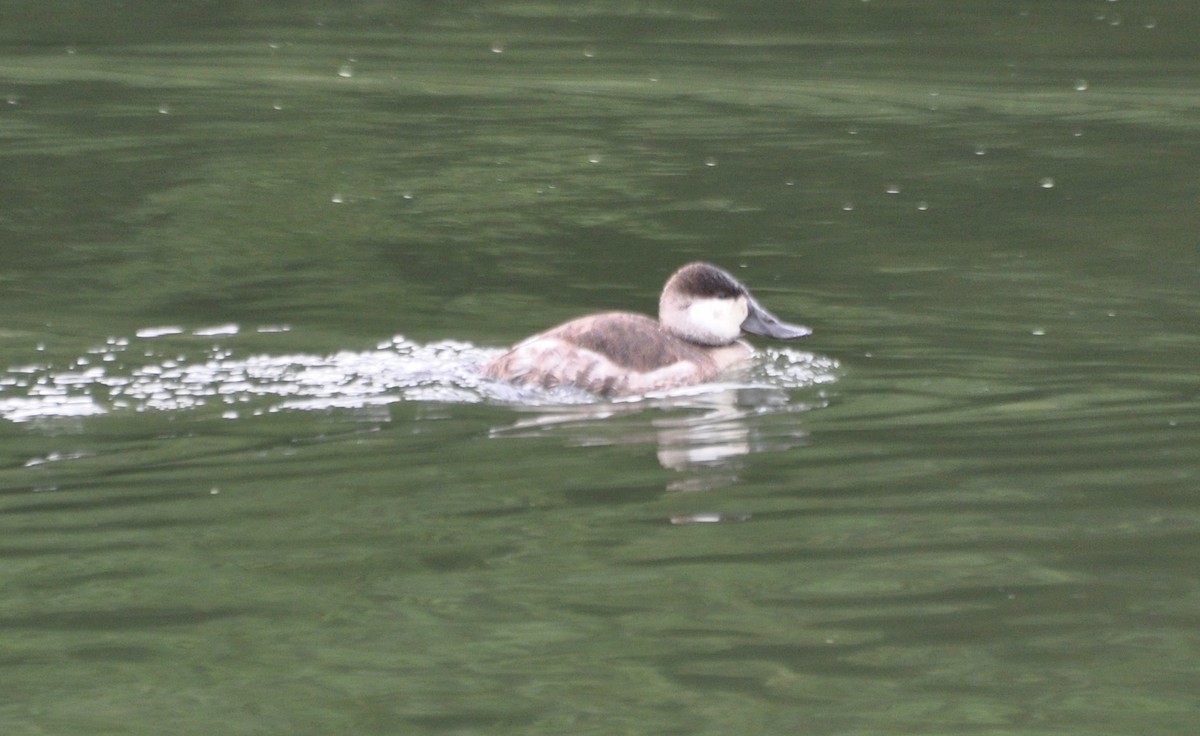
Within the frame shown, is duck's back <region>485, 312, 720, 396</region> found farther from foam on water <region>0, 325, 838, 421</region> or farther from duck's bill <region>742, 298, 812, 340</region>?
duck's bill <region>742, 298, 812, 340</region>

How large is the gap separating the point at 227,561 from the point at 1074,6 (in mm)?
21608

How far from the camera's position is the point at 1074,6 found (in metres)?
26.7

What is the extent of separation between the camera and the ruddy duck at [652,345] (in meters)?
9.60

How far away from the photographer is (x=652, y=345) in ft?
32.3

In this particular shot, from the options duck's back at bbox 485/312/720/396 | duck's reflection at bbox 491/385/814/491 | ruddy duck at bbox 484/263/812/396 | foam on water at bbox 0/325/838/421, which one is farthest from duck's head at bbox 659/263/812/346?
duck's reflection at bbox 491/385/814/491

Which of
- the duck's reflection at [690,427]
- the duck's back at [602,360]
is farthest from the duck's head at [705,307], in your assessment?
the duck's reflection at [690,427]

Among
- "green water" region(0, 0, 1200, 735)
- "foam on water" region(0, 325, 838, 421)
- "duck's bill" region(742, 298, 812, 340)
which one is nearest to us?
"green water" region(0, 0, 1200, 735)

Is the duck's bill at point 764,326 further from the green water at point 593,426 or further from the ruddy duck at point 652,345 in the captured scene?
the green water at point 593,426

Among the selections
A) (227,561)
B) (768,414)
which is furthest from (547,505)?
(768,414)

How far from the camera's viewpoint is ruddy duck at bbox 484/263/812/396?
9602 mm

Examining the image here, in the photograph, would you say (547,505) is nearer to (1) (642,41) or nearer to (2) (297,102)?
(2) (297,102)

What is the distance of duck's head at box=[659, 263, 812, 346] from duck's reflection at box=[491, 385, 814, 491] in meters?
0.80

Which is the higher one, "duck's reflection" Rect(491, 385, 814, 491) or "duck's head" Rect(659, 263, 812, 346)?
"duck's head" Rect(659, 263, 812, 346)

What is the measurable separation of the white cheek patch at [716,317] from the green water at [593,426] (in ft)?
0.92
